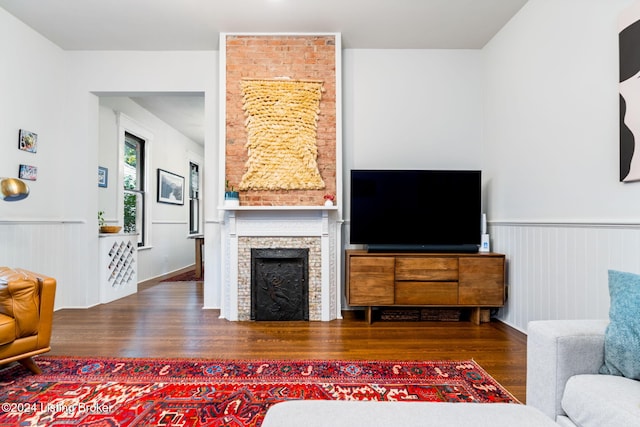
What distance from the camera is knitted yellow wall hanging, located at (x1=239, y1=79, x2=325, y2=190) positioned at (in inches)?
128

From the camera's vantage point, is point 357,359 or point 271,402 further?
point 357,359

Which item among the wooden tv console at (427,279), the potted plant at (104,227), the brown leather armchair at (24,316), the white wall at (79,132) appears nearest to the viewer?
the brown leather armchair at (24,316)

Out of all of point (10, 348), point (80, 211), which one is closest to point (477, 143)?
point (10, 348)

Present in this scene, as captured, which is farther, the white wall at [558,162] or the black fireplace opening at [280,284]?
the black fireplace opening at [280,284]

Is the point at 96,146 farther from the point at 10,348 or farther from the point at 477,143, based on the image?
the point at 477,143

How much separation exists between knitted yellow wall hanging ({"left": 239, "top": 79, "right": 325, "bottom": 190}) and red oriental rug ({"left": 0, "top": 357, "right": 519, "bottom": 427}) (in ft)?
5.62

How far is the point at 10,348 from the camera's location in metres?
1.85

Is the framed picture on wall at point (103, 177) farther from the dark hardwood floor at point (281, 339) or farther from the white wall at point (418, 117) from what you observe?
the white wall at point (418, 117)

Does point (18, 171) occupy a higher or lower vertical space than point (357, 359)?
higher

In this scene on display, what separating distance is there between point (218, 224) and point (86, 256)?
1533 mm

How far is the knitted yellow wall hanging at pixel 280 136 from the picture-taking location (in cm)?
324

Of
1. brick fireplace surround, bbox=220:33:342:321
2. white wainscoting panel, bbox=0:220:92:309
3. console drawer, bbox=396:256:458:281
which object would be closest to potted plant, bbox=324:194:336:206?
brick fireplace surround, bbox=220:33:342:321

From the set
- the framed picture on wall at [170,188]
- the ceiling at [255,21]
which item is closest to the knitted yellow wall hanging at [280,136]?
the ceiling at [255,21]

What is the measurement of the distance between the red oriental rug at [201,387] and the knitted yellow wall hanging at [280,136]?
171 cm
